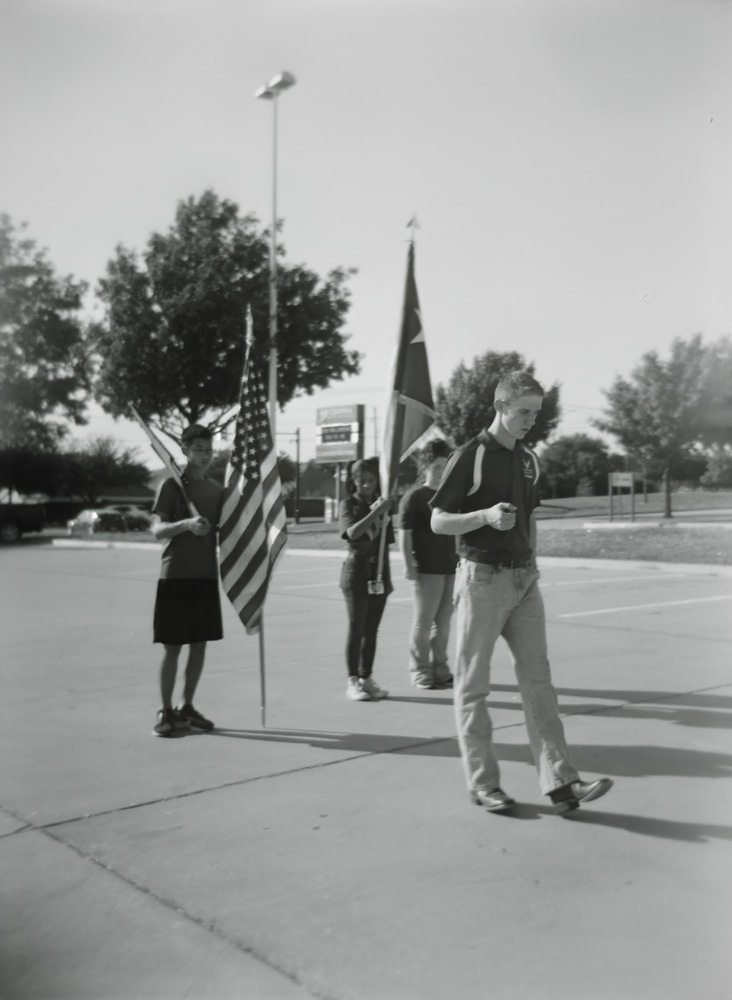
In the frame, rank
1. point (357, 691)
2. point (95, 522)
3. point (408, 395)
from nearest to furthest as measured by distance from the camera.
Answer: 1. point (408, 395)
2. point (357, 691)
3. point (95, 522)

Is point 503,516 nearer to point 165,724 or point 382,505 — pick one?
point 382,505

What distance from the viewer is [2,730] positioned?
5.84 metres

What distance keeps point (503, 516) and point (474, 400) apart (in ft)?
170

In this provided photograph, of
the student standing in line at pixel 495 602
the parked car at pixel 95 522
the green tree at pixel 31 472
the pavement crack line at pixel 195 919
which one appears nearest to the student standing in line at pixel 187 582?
the pavement crack line at pixel 195 919

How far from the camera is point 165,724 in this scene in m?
5.64

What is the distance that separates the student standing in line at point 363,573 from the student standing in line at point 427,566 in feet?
1.22

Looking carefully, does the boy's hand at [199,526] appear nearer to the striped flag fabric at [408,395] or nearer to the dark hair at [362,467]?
the striped flag fabric at [408,395]

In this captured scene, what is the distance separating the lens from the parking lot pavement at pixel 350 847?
2875 mm

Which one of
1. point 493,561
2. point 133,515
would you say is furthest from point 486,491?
point 133,515

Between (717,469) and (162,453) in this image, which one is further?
(717,469)

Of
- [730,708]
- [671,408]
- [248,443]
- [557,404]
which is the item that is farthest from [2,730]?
[557,404]

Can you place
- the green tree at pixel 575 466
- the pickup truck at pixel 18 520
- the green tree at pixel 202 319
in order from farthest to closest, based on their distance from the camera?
the green tree at pixel 575 466
the pickup truck at pixel 18 520
the green tree at pixel 202 319

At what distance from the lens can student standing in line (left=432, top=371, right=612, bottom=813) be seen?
4.23 meters

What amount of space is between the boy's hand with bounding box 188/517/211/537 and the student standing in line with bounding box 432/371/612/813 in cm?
158
